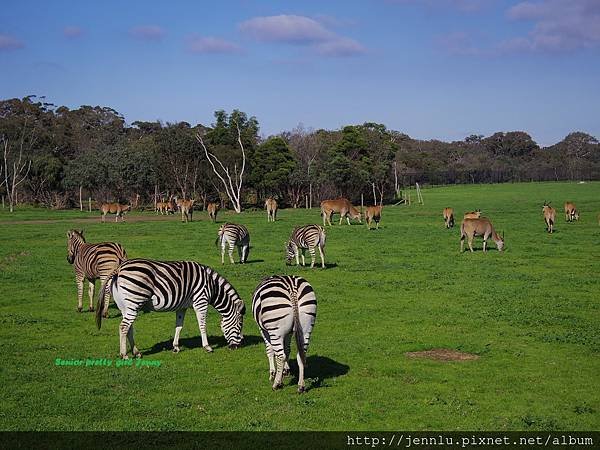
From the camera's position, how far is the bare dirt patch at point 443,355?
1156 centimetres

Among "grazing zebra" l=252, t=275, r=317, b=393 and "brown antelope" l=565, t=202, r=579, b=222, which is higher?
"brown antelope" l=565, t=202, r=579, b=222

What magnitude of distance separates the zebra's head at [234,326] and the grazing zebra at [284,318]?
6.89ft

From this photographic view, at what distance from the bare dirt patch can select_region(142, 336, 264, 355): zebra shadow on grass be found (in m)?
2.98

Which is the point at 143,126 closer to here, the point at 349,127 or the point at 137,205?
the point at 137,205

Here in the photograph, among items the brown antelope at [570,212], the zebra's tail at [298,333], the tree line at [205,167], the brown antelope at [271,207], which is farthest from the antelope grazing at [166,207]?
the zebra's tail at [298,333]

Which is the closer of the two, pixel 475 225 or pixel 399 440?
pixel 399 440

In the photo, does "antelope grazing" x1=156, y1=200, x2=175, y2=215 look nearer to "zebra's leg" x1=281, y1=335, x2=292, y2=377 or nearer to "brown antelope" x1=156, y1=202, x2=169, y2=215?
"brown antelope" x1=156, y1=202, x2=169, y2=215

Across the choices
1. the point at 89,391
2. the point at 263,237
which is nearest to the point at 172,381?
the point at 89,391

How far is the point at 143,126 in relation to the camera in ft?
365

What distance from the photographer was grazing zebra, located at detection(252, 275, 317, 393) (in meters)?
9.45

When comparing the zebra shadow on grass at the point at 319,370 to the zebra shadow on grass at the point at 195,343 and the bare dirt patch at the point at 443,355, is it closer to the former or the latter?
the bare dirt patch at the point at 443,355

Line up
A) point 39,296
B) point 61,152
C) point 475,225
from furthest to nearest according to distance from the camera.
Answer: point 61,152
point 475,225
point 39,296

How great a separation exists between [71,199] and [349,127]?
30803mm

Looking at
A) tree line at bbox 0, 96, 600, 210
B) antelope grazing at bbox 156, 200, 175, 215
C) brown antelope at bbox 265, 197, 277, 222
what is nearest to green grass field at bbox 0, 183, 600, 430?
brown antelope at bbox 265, 197, 277, 222
